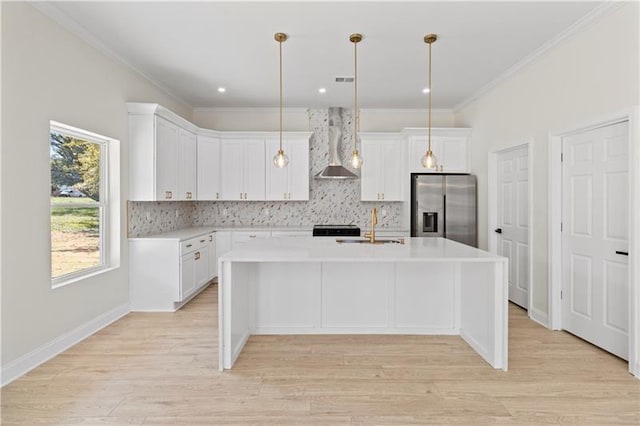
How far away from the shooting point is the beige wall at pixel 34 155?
258 cm

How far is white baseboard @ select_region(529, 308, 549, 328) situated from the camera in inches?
146

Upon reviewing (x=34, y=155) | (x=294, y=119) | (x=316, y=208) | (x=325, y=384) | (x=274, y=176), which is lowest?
(x=325, y=384)

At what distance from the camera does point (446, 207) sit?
5.35m

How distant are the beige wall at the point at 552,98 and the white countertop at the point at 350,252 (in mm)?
1250

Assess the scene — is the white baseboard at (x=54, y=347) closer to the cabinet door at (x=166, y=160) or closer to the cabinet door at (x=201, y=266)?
the cabinet door at (x=201, y=266)

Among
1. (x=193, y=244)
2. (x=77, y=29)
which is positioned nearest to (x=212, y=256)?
(x=193, y=244)

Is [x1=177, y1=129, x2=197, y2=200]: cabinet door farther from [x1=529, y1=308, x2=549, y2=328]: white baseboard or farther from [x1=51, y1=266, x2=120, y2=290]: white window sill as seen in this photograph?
[x1=529, y1=308, x2=549, y2=328]: white baseboard

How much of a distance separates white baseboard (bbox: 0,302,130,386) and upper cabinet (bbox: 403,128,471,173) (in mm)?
4371

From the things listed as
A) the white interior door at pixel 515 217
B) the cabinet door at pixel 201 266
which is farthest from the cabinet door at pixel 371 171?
the cabinet door at pixel 201 266

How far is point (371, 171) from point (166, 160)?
10.1ft

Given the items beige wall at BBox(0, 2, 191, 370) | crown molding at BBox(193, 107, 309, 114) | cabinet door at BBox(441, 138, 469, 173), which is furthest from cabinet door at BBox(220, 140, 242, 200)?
cabinet door at BBox(441, 138, 469, 173)

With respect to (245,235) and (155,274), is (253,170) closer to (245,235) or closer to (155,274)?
(245,235)

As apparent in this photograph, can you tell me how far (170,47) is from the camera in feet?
12.2

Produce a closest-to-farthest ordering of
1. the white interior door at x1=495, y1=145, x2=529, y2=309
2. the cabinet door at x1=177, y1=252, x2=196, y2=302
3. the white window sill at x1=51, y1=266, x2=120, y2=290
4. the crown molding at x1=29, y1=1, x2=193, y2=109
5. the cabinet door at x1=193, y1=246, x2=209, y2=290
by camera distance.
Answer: the crown molding at x1=29, y1=1, x2=193, y2=109 → the white window sill at x1=51, y1=266, x2=120, y2=290 → the white interior door at x1=495, y1=145, x2=529, y2=309 → the cabinet door at x1=177, y1=252, x2=196, y2=302 → the cabinet door at x1=193, y1=246, x2=209, y2=290
